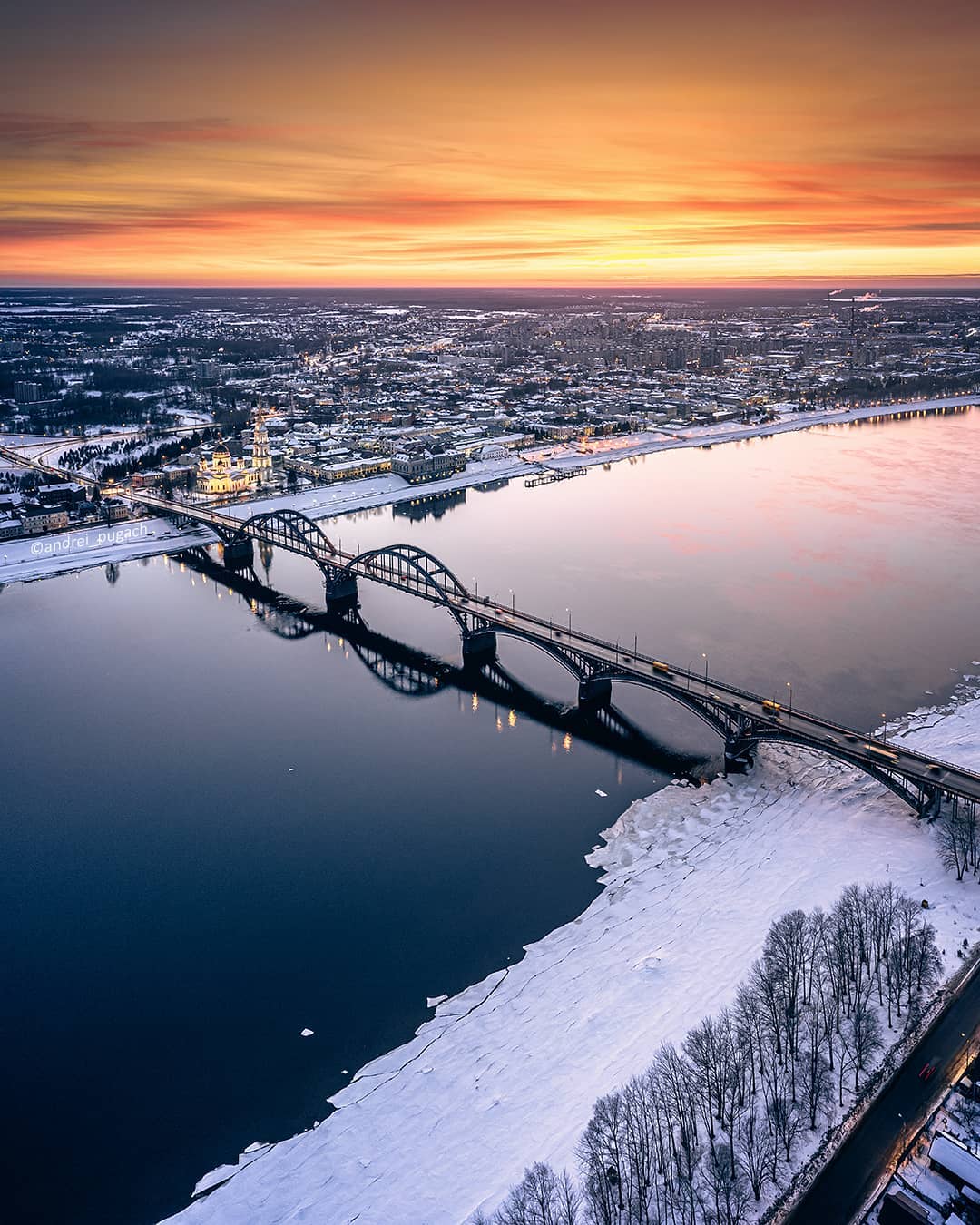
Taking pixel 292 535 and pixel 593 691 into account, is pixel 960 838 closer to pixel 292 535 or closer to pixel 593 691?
pixel 593 691

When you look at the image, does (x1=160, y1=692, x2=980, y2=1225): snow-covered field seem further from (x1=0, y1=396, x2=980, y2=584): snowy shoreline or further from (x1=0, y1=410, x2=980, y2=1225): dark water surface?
(x1=0, y1=396, x2=980, y2=584): snowy shoreline

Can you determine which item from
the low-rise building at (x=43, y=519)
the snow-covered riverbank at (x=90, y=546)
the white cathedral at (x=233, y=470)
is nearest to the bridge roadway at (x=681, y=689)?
the snow-covered riverbank at (x=90, y=546)

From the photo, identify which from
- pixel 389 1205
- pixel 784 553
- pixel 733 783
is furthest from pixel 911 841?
pixel 784 553

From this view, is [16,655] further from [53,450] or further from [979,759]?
[53,450]

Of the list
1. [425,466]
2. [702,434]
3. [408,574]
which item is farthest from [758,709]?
[702,434]

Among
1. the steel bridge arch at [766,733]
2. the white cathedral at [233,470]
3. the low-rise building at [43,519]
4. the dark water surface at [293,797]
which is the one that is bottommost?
the dark water surface at [293,797]

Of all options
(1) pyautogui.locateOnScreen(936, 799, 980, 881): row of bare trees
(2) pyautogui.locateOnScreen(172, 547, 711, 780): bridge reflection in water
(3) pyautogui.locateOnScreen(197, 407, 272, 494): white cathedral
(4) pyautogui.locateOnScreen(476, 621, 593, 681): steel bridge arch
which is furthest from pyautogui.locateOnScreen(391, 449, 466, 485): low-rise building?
(1) pyautogui.locateOnScreen(936, 799, 980, 881): row of bare trees

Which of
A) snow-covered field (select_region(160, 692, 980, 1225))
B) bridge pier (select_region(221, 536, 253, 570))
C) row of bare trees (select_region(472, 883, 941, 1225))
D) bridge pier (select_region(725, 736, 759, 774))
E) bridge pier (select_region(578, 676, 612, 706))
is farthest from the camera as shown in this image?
bridge pier (select_region(221, 536, 253, 570))

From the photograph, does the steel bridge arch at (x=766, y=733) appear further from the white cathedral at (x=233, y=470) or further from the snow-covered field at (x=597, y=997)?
the white cathedral at (x=233, y=470)
